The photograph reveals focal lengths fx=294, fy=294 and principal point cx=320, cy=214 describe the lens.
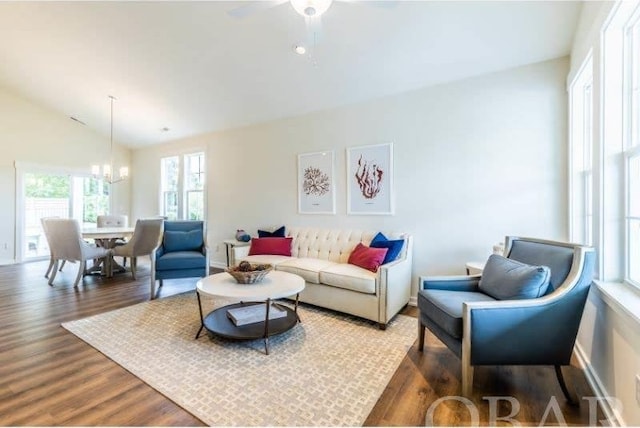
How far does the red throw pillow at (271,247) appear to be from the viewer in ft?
13.3

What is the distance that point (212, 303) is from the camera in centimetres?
348

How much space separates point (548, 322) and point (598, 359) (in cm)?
50

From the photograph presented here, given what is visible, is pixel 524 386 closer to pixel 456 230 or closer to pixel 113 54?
pixel 456 230

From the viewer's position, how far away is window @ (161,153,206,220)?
19.5 feet

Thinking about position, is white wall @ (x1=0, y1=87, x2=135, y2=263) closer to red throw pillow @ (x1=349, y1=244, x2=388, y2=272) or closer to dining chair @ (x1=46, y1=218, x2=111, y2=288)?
dining chair @ (x1=46, y1=218, x2=111, y2=288)

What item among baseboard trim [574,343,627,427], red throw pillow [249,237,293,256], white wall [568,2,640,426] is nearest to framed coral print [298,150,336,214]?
red throw pillow [249,237,293,256]

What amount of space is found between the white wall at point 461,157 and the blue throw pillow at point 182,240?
4.25 ft

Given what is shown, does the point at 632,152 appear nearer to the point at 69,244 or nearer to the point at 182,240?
the point at 182,240

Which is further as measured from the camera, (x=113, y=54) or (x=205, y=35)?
(x=113, y=54)

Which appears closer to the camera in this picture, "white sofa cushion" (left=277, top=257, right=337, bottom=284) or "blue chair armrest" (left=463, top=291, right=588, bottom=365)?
"blue chair armrest" (left=463, top=291, right=588, bottom=365)

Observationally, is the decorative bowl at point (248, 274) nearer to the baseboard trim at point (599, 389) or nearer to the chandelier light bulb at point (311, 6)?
the chandelier light bulb at point (311, 6)

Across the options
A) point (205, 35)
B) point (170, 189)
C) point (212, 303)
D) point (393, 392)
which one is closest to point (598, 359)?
point (393, 392)

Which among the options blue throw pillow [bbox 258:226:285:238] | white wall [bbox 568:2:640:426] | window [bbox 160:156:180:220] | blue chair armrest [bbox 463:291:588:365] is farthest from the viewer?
window [bbox 160:156:180:220]

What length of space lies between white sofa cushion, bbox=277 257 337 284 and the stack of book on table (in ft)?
1.80
